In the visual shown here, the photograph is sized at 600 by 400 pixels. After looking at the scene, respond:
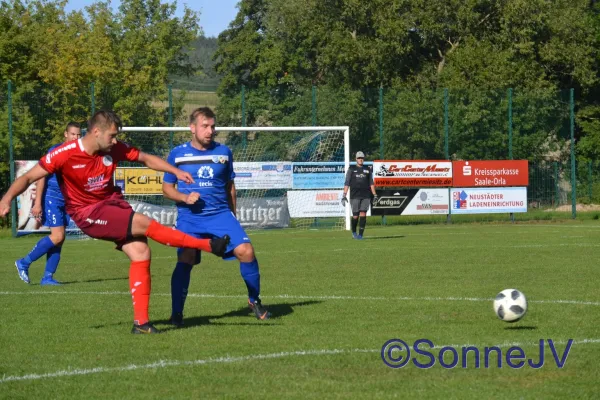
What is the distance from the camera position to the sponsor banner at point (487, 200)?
31188mm

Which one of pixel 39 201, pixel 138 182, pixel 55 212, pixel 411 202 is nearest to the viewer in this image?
pixel 39 201

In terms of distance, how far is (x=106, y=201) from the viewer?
805 centimetres

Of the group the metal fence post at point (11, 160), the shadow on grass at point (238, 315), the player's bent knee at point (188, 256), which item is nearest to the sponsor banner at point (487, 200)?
the metal fence post at point (11, 160)

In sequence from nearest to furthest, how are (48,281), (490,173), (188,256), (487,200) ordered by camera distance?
(188,256)
(48,281)
(487,200)
(490,173)

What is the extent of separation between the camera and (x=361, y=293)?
35.9ft

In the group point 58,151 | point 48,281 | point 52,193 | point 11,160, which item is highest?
point 11,160

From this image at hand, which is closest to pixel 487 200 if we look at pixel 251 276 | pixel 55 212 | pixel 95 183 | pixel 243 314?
pixel 55 212

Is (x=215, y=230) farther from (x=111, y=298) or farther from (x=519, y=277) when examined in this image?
(x=519, y=277)

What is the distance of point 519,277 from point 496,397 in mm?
7425

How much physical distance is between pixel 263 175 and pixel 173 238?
795 inches

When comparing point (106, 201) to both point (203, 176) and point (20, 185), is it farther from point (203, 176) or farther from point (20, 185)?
point (203, 176)

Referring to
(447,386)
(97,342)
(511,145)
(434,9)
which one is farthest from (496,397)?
(434,9)

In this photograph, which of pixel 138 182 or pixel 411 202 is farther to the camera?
pixel 411 202

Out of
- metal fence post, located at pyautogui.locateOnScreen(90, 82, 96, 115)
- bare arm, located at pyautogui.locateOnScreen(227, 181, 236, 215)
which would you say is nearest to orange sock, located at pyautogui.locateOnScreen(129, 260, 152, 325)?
bare arm, located at pyautogui.locateOnScreen(227, 181, 236, 215)
